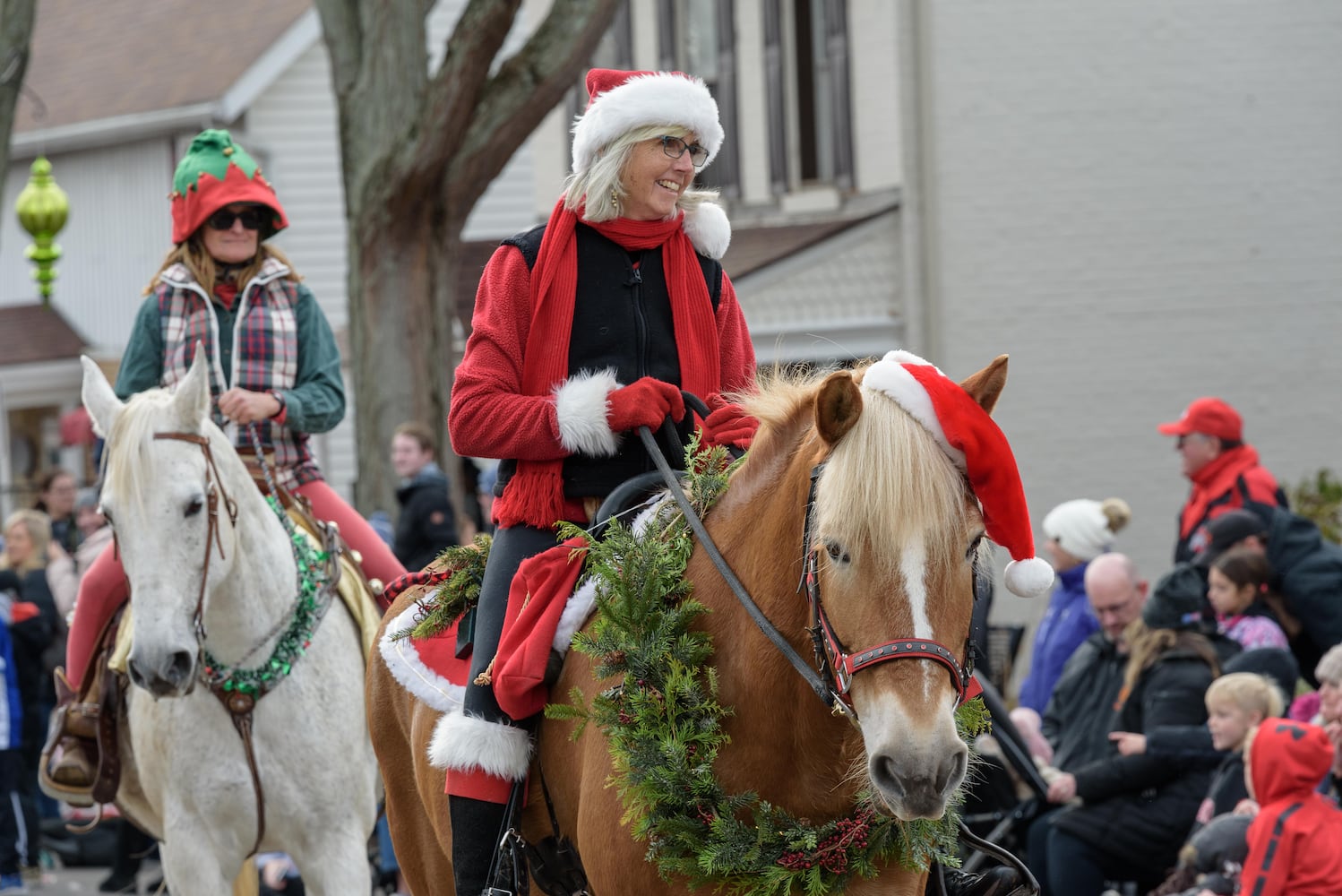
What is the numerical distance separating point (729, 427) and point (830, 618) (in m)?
0.87

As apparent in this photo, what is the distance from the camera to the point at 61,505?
13602 millimetres

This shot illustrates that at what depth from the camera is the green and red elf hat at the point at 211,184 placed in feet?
19.8

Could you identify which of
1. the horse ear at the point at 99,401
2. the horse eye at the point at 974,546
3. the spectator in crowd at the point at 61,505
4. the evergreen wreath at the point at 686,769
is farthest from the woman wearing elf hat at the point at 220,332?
the spectator in crowd at the point at 61,505

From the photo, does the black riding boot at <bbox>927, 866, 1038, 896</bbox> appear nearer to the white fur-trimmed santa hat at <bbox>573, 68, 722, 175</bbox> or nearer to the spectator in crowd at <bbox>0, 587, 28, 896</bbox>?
the white fur-trimmed santa hat at <bbox>573, 68, 722, 175</bbox>

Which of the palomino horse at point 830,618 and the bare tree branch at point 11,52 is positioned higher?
the bare tree branch at point 11,52

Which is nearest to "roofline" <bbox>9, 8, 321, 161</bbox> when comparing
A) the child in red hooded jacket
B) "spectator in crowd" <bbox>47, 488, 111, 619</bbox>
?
"spectator in crowd" <bbox>47, 488, 111, 619</bbox>

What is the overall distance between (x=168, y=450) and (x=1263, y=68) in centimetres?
1455

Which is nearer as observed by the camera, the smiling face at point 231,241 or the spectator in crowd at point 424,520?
the smiling face at point 231,241

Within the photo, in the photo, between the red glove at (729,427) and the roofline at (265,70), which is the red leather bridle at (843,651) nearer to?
the red glove at (729,427)

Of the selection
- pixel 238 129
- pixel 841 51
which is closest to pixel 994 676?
pixel 841 51

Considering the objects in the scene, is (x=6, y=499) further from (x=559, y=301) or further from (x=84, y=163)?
(x=559, y=301)

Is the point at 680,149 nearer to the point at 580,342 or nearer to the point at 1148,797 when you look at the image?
the point at 580,342

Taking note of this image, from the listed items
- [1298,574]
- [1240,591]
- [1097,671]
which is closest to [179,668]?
[1097,671]

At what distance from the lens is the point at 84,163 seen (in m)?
22.6
